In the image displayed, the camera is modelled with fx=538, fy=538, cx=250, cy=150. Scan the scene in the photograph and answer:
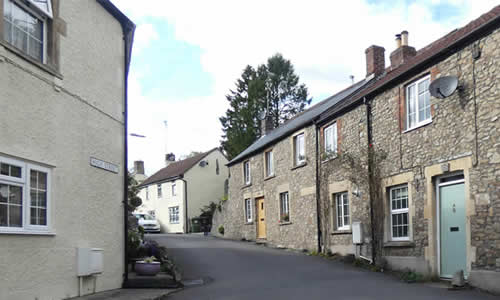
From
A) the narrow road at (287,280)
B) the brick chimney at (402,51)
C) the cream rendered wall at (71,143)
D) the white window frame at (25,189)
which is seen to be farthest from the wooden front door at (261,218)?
the white window frame at (25,189)

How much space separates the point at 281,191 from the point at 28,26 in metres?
16.1

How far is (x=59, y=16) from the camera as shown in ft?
33.9

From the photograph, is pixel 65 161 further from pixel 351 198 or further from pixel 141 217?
pixel 141 217

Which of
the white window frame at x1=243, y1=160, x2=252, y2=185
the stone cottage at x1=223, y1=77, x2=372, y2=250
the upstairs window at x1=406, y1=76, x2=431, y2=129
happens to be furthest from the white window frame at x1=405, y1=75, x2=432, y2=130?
the white window frame at x1=243, y1=160, x2=252, y2=185

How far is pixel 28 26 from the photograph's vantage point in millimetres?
9594

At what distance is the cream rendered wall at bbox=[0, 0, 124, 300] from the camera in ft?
28.7

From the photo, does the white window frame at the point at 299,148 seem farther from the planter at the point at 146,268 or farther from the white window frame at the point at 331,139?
the planter at the point at 146,268

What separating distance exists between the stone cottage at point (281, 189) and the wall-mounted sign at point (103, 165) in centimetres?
996

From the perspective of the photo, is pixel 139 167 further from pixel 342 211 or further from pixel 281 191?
pixel 342 211

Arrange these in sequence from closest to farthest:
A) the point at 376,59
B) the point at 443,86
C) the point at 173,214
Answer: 1. the point at 443,86
2. the point at 376,59
3. the point at 173,214

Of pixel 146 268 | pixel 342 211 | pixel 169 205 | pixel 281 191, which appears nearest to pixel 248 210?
pixel 281 191

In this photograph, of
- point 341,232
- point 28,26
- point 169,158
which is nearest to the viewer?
point 28,26

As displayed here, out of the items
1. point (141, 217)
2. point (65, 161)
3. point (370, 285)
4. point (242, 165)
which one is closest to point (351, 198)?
point (370, 285)

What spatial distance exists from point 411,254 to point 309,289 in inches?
148
